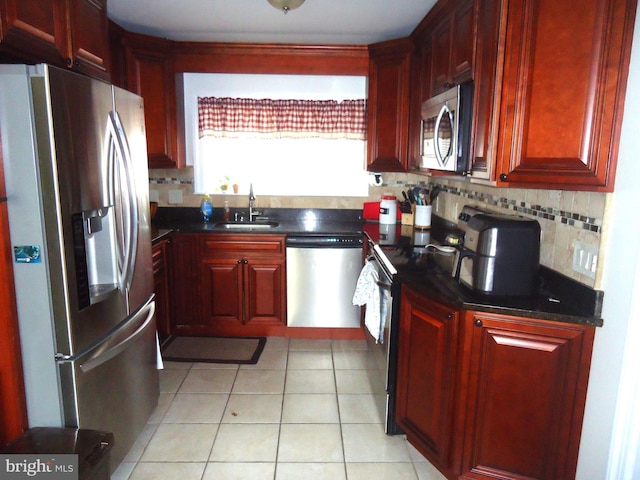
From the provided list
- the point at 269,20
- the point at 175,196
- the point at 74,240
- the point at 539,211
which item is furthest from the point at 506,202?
the point at 175,196

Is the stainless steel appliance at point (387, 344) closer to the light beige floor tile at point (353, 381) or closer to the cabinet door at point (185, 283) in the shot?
the light beige floor tile at point (353, 381)

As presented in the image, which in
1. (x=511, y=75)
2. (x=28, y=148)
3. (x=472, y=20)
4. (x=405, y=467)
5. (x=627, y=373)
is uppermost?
(x=472, y=20)

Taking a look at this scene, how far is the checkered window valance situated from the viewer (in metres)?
3.72

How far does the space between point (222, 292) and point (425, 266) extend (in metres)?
1.73

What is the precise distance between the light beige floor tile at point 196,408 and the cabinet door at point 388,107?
2.01 meters

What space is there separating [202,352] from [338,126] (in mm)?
2092

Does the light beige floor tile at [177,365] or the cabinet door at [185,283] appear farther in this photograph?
the cabinet door at [185,283]

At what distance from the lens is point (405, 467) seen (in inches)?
→ 81.8

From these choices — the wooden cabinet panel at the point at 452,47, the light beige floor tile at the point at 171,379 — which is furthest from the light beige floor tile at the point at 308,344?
the wooden cabinet panel at the point at 452,47

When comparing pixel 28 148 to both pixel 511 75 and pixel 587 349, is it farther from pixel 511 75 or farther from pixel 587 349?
pixel 587 349

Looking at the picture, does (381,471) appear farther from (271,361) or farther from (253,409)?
(271,361)

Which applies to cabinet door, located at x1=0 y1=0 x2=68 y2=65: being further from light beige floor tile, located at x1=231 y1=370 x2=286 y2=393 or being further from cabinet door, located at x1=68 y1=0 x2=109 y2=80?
light beige floor tile, located at x1=231 y1=370 x2=286 y2=393

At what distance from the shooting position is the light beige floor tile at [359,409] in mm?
2447

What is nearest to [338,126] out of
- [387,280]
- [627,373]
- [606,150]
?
[387,280]
